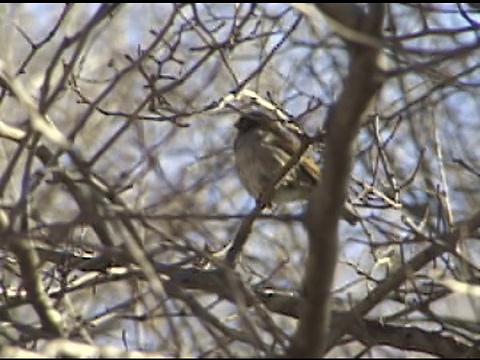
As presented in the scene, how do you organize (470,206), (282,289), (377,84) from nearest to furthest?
1. (377,84)
2. (282,289)
3. (470,206)

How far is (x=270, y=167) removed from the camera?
344 inches

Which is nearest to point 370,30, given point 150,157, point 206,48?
point 150,157

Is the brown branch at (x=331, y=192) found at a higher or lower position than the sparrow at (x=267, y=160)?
lower

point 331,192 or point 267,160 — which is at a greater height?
point 267,160

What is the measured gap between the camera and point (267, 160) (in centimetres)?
876

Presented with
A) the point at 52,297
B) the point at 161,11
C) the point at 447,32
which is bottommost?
the point at 52,297

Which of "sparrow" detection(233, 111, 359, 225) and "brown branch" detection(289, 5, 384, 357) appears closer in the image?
"brown branch" detection(289, 5, 384, 357)

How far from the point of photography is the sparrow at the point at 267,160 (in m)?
8.31

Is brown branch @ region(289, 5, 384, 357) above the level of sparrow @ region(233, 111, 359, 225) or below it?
below

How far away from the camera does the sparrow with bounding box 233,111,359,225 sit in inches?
327

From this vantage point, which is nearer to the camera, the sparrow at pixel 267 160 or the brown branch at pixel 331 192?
the brown branch at pixel 331 192

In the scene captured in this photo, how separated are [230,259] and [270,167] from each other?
317cm

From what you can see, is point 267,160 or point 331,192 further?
point 267,160

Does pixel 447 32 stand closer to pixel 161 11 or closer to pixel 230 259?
pixel 230 259
